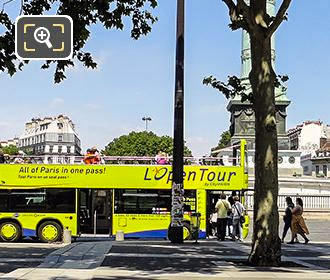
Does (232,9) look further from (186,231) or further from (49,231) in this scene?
(49,231)

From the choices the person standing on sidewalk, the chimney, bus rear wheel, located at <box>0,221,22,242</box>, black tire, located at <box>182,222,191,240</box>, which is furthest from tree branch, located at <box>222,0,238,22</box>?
the chimney

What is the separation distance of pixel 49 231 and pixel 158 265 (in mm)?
11106

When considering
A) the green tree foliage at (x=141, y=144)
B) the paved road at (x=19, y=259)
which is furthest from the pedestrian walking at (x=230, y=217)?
the green tree foliage at (x=141, y=144)

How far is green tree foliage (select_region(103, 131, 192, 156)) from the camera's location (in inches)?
3944

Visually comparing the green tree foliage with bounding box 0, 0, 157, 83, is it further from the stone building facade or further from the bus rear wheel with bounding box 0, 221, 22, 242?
the stone building facade

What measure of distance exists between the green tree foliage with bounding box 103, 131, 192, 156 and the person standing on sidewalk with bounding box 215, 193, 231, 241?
74317 mm

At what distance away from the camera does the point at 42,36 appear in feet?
27.5

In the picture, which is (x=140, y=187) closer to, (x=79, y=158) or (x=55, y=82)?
(x=79, y=158)

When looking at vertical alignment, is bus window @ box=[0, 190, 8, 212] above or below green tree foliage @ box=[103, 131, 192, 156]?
below

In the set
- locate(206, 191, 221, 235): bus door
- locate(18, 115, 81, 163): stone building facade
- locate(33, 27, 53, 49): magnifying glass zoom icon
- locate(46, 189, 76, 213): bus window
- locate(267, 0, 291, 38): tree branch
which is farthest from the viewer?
locate(18, 115, 81, 163): stone building facade

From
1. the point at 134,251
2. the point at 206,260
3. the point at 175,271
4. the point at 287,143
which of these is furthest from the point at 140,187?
the point at 287,143

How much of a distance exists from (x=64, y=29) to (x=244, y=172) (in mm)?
17646

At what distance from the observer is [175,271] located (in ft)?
41.4

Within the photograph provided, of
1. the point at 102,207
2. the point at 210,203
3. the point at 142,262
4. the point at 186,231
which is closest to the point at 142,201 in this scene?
the point at 102,207
